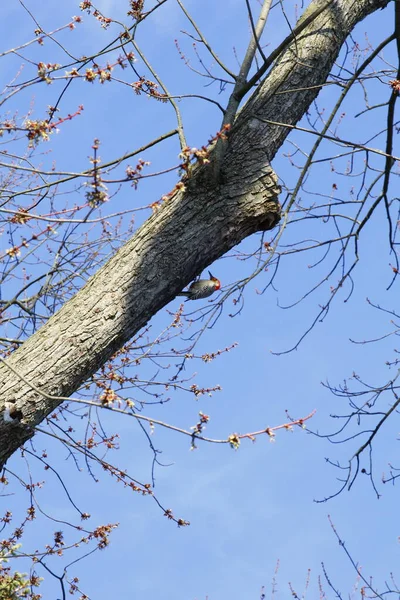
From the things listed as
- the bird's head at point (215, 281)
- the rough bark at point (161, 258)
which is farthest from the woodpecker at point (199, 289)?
the rough bark at point (161, 258)

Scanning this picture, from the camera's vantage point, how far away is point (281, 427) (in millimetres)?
2555

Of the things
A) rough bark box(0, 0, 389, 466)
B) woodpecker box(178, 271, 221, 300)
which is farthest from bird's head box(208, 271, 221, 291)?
rough bark box(0, 0, 389, 466)

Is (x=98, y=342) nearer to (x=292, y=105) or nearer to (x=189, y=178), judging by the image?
(x=189, y=178)

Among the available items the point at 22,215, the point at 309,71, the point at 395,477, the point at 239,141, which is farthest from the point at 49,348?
the point at 395,477

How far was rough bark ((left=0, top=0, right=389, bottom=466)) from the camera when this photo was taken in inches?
129

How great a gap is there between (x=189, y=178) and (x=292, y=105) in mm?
854

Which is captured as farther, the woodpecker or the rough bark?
the woodpecker

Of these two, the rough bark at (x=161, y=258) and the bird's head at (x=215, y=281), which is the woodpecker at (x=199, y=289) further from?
the rough bark at (x=161, y=258)

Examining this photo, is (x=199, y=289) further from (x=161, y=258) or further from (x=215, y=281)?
(x=161, y=258)

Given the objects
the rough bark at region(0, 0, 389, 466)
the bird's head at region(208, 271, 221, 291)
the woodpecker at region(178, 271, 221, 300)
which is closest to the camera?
the rough bark at region(0, 0, 389, 466)

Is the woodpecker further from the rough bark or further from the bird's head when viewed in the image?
the rough bark

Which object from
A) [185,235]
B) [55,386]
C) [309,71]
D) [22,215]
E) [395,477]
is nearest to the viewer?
[22,215]

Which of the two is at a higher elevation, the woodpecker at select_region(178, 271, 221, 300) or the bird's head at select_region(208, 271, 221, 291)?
the bird's head at select_region(208, 271, 221, 291)

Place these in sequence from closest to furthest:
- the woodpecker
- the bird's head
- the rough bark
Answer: the rough bark, the woodpecker, the bird's head
